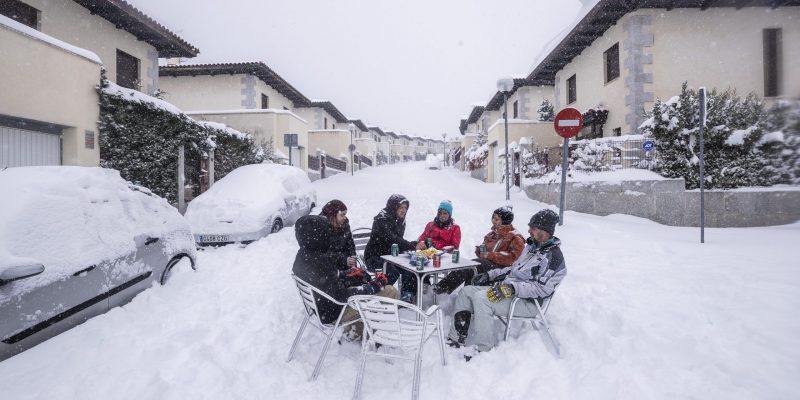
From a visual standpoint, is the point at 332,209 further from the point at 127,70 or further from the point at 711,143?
the point at 127,70

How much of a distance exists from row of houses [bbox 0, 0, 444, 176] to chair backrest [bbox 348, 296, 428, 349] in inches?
321

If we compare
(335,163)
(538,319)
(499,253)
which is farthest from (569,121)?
Result: (335,163)

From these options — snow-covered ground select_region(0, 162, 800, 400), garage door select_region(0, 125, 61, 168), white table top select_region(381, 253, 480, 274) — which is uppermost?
garage door select_region(0, 125, 61, 168)

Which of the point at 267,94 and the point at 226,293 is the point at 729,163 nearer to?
the point at 226,293

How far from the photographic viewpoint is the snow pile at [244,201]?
25.7 ft

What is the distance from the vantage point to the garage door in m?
7.36

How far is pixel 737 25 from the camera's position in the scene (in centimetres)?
1320

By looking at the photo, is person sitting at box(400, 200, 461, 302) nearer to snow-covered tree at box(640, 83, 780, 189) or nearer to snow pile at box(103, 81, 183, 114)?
snow-covered tree at box(640, 83, 780, 189)

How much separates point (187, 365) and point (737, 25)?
18.1 meters

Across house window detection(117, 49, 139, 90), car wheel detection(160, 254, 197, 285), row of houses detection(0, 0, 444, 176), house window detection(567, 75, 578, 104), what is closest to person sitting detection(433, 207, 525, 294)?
car wheel detection(160, 254, 197, 285)

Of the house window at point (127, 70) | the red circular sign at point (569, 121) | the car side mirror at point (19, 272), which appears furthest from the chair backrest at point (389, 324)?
the house window at point (127, 70)

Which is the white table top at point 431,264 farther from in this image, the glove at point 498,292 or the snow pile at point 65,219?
the snow pile at point 65,219

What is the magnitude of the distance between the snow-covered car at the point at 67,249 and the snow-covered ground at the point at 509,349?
0.65ft

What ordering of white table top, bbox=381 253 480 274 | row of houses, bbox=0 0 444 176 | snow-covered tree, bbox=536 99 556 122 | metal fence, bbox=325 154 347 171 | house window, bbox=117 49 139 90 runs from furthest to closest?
metal fence, bbox=325 154 347 171, snow-covered tree, bbox=536 99 556 122, house window, bbox=117 49 139 90, row of houses, bbox=0 0 444 176, white table top, bbox=381 253 480 274
